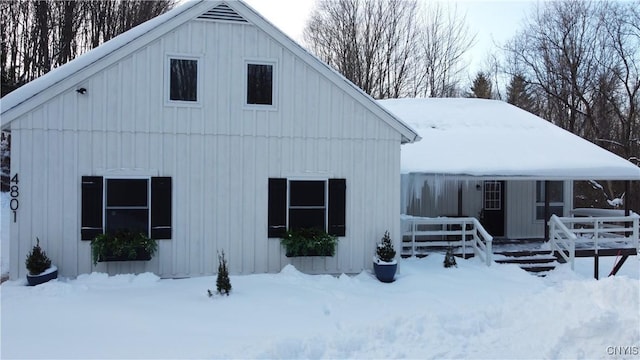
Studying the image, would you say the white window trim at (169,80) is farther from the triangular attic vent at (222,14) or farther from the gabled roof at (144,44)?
the triangular attic vent at (222,14)

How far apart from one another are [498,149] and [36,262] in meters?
10.7

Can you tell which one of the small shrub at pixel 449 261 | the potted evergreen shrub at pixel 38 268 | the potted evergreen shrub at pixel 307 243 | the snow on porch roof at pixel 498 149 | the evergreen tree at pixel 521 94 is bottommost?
the small shrub at pixel 449 261

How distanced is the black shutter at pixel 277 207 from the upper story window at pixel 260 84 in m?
1.58

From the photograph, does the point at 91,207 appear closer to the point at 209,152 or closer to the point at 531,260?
the point at 209,152

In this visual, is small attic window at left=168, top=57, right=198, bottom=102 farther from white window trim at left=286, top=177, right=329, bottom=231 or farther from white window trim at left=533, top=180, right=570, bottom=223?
white window trim at left=533, top=180, right=570, bottom=223

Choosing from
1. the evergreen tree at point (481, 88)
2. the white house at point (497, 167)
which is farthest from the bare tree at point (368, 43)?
the white house at point (497, 167)

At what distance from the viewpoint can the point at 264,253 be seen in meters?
9.12

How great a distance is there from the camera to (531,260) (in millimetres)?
10828

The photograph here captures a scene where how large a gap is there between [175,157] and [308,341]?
15.2 feet

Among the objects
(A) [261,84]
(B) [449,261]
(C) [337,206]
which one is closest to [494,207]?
(B) [449,261]

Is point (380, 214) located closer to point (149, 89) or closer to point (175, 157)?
point (175, 157)

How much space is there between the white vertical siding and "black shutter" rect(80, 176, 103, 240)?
0.15 meters

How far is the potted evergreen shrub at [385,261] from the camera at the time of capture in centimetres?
902

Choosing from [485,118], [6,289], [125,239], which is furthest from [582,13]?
[6,289]
